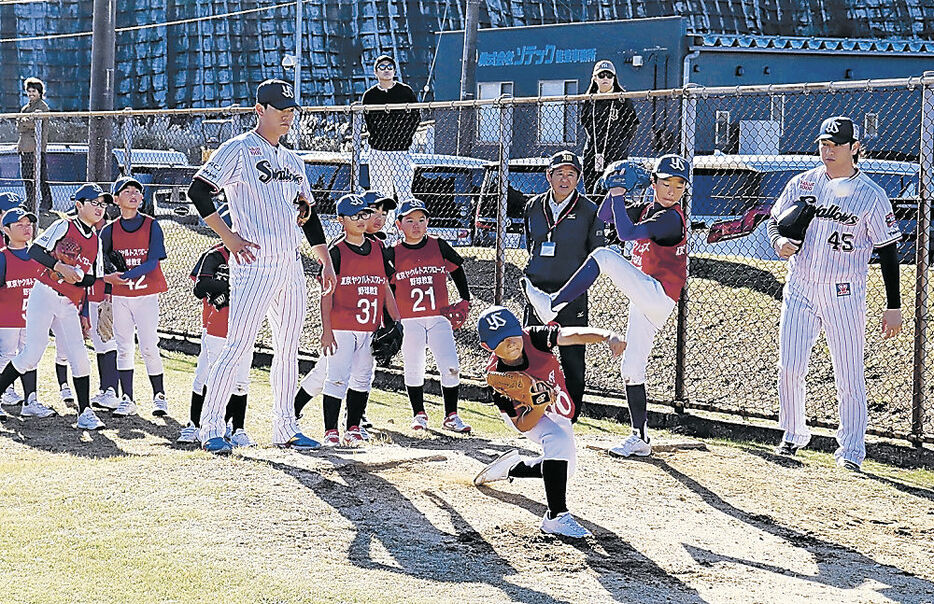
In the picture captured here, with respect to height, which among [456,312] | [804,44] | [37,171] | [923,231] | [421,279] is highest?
[804,44]

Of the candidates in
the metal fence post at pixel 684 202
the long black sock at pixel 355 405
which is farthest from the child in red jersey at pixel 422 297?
the metal fence post at pixel 684 202

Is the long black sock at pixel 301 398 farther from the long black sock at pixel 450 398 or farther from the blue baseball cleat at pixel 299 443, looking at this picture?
the long black sock at pixel 450 398

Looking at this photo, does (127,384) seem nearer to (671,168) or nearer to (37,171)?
(671,168)

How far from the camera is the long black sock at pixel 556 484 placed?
19.9ft

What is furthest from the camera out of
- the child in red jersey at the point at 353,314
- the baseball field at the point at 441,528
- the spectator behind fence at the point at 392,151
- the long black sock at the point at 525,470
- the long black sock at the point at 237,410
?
the spectator behind fence at the point at 392,151

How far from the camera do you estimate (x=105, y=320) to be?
9641mm

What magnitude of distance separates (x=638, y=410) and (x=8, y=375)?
4.75 metres

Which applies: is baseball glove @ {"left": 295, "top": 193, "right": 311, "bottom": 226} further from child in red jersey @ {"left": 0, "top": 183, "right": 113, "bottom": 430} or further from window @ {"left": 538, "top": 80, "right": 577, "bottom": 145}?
window @ {"left": 538, "top": 80, "right": 577, "bottom": 145}

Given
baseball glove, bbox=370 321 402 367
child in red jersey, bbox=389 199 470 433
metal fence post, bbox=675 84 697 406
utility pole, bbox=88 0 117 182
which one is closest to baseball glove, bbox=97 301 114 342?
baseball glove, bbox=370 321 402 367

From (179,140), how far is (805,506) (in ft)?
64.2

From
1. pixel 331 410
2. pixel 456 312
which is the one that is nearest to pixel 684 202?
pixel 456 312

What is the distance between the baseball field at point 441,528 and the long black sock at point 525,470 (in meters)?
0.13

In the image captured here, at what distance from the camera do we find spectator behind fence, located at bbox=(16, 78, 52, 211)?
54.8 feet

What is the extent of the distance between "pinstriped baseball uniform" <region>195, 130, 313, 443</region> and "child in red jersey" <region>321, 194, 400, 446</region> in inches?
27.8
